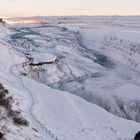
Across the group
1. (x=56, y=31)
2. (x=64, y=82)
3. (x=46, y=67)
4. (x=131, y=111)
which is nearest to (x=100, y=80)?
(x=64, y=82)

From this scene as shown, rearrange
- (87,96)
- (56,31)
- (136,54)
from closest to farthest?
1. (87,96)
2. (136,54)
3. (56,31)

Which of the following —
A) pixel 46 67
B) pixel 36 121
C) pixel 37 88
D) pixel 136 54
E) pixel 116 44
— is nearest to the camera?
pixel 36 121

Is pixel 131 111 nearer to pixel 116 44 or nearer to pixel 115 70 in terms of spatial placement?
pixel 115 70

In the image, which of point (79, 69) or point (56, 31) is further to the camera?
point (56, 31)

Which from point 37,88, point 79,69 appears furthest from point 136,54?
point 37,88

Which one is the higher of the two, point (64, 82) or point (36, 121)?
point (36, 121)

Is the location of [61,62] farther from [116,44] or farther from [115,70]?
[116,44]
